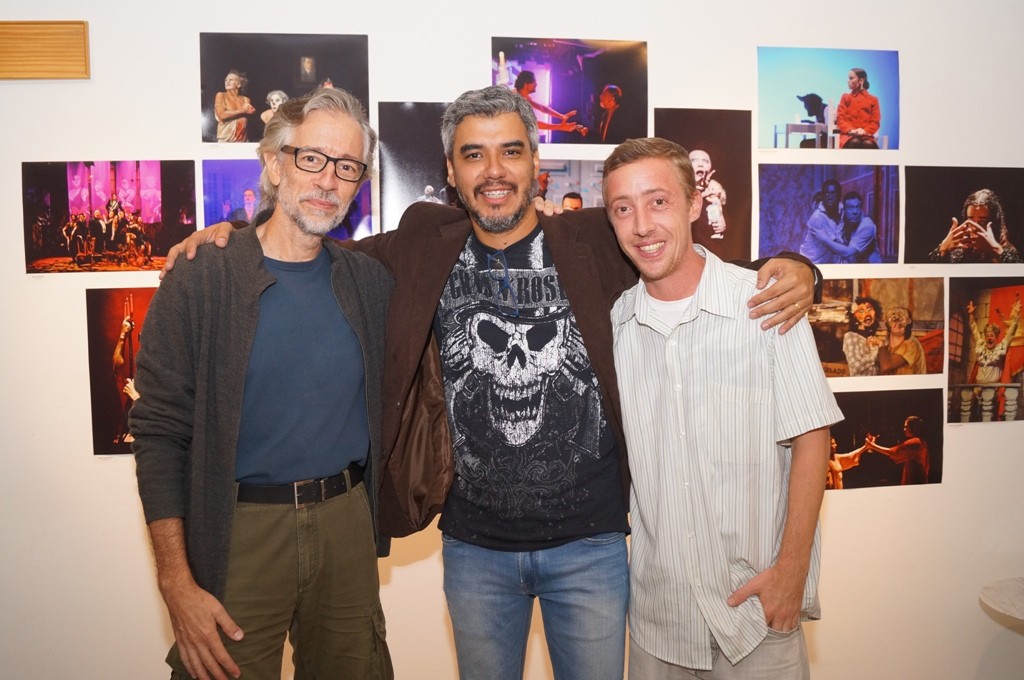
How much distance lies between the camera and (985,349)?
9.64ft

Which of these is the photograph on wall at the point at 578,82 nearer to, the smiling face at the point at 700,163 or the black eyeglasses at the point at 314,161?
the smiling face at the point at 700,163

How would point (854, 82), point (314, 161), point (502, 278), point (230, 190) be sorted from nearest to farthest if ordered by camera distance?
point (314, 161) < point (502, 278) < point (230, 190) < point (854, 82)

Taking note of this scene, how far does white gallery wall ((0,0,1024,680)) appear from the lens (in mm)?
2504

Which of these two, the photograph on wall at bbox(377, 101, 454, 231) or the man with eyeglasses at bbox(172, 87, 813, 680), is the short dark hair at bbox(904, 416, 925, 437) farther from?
the photograph on wall at bbox(377, 101, 454, 231)

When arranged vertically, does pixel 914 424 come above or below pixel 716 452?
below

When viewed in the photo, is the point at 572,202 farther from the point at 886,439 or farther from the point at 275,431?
the point at 886,439

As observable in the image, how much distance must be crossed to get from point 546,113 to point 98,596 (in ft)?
8.79

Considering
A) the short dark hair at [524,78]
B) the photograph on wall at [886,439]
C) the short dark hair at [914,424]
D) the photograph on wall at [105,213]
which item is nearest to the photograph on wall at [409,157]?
the short dark hair at [524,78]

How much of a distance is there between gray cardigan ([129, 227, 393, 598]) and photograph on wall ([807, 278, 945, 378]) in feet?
7.64

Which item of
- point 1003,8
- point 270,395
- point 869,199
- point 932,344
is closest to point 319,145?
point 270,395

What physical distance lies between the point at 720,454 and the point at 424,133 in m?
1.72

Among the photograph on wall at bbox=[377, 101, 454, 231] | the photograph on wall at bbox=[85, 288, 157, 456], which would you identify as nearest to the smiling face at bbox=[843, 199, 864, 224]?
the photograph on wall at bbox=[377, 101, 454, 231]

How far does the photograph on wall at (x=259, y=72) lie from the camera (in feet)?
8.23

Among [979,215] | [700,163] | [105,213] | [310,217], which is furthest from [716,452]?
[105,213]
